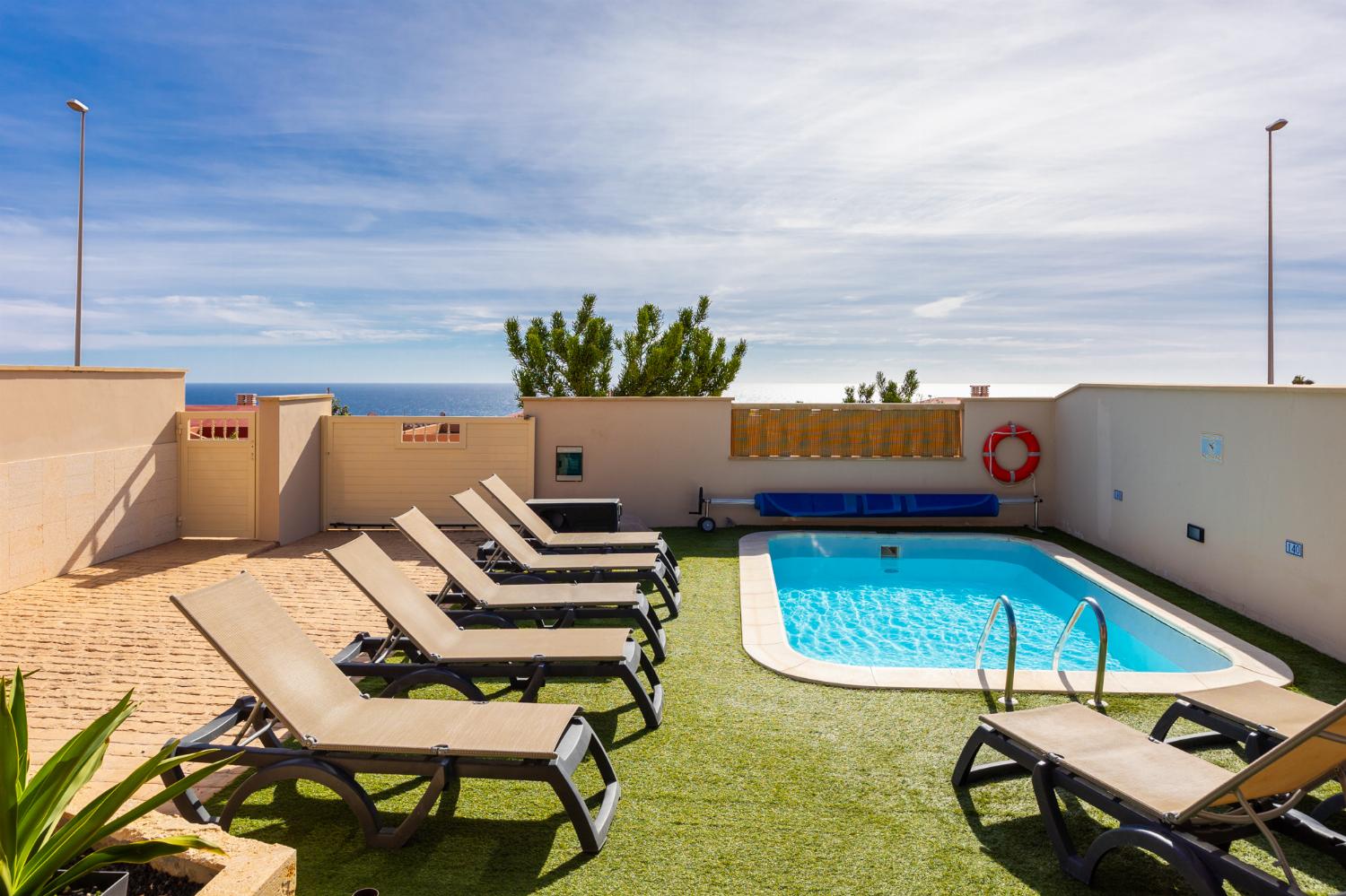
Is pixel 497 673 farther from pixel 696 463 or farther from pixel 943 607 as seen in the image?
pixel 696 463

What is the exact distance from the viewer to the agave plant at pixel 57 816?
2.17m

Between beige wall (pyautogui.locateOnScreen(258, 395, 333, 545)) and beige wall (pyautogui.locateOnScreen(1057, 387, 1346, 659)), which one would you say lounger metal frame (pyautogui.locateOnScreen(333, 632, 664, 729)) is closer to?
beige wall (pyautogui.locateOnScreen(1057, 387, 1346, 659))

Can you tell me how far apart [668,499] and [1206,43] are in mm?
9801

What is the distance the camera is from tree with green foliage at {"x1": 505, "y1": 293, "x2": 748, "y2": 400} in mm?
22016

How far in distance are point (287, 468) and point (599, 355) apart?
11961 mm

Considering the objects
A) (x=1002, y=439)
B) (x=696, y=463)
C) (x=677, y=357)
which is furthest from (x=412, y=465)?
(x=677, y=357)

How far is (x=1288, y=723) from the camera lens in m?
3.80

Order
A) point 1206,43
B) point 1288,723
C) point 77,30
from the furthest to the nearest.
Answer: point 77,30 → point 1206,43 → point 1288,723

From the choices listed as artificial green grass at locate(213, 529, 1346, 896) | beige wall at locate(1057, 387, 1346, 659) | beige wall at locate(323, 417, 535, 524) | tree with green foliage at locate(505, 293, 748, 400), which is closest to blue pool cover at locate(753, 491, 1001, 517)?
beige wall at locate(1057, 387, 1346, 659)

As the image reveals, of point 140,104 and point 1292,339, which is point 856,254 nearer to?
point 1292,339

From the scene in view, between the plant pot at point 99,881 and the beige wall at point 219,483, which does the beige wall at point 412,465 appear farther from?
the plant pot at point 99,881

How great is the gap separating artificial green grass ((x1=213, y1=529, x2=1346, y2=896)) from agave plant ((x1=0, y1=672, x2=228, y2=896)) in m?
1.08

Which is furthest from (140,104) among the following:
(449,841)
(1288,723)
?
(1288,723)

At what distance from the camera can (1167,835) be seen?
290 cm
